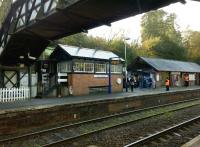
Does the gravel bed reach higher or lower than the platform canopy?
lower

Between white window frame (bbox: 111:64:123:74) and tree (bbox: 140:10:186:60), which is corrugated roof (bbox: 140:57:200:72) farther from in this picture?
tree (bbox: 140:10:186:60)

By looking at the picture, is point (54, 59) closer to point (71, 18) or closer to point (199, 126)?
point (71, 18)

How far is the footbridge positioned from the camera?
44.0 ft

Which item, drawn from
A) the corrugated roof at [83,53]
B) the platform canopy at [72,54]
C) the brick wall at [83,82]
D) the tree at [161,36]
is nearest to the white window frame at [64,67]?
the platform canopy at [72,54]

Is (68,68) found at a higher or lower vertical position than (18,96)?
higher

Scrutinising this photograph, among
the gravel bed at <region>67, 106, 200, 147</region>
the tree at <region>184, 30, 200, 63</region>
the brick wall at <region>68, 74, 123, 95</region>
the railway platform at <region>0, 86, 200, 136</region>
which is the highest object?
the tree at <region>184, 30, 200, 63</region>

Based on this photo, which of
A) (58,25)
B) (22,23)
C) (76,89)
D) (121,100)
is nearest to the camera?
(58,25)

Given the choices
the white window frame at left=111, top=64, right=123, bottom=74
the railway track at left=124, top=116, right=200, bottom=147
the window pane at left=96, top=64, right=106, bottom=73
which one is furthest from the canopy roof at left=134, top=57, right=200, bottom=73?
the railway track at left=124, top=116, right=200, bottom=147

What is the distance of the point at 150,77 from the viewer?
40750 mm

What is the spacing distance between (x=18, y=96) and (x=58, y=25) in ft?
27.8

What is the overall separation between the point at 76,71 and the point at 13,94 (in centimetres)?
576

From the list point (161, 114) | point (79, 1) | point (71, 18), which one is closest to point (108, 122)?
point (161, 114)

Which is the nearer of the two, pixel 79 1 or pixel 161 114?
pixel 79 1

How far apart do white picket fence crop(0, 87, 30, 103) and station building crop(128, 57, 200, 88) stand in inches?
730
